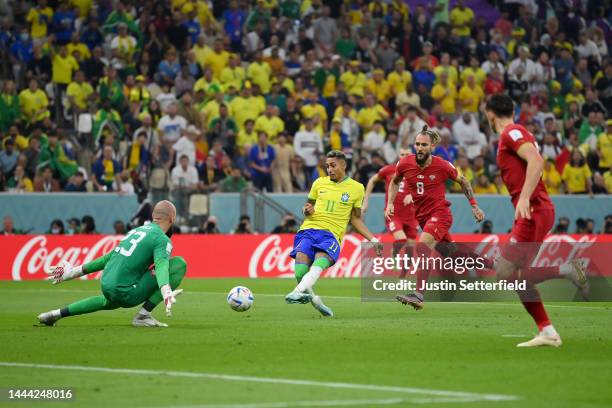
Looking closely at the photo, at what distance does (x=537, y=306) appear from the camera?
11.5 meters

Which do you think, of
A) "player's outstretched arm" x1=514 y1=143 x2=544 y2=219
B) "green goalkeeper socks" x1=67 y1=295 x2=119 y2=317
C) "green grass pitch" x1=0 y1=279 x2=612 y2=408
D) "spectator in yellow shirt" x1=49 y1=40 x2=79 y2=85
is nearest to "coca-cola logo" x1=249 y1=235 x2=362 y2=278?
"spectator in yellow shirt" x1=49 y1=40 x2=79 y2=85

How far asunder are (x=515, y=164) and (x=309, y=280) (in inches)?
179

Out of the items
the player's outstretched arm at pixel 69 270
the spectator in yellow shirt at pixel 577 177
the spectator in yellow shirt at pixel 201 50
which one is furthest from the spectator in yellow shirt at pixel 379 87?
the player's outstretched arm at pixel 69 270

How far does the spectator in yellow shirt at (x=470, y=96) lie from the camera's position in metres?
33.4

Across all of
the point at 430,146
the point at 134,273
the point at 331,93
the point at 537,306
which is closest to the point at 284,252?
the point at 331,93

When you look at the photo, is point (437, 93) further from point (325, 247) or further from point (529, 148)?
point (529, 148)

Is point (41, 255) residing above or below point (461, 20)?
below

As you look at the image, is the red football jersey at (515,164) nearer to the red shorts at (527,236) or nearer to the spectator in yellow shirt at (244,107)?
the red shorts at (527,236)

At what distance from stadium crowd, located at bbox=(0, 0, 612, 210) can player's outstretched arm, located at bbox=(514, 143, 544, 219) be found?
16.7 m

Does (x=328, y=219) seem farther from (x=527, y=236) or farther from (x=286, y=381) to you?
(x=286, y=381)

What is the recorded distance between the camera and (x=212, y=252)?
2762 centimetres

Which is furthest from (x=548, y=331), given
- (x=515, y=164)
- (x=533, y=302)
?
(x=515, y=164)

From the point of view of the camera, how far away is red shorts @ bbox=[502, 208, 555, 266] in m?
11.5

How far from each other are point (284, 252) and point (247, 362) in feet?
57.7
